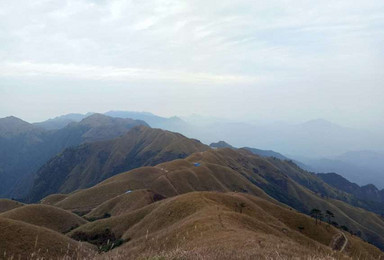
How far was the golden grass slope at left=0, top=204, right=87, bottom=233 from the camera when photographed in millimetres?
77500

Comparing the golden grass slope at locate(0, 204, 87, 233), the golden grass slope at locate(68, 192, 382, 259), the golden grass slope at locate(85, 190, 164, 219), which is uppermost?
the golden grass slope at locate(68, 192, 382, 259)

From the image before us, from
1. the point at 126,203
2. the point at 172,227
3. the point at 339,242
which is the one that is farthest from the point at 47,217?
the point at 339,242

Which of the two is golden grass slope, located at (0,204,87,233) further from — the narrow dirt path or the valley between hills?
the narrow dirt path

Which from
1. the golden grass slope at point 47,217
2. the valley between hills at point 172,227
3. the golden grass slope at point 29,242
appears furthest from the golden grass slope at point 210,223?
the golden grass slope at point 29,242

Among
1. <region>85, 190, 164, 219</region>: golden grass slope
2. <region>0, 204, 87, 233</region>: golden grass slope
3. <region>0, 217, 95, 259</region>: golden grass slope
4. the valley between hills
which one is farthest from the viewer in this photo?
<region>85, 190, 164, 219</region>: golden grass slope

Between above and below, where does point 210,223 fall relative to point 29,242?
above

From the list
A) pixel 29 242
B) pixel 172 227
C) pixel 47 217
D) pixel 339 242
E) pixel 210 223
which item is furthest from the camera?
pixel 47 217

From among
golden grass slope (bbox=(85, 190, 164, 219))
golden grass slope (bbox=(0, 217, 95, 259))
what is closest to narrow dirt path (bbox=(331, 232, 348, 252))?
golden grass slope (bbox=(85, 190, 164, 219))

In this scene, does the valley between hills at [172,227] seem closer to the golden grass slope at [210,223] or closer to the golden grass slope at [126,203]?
the golden grass slope at [210,223]

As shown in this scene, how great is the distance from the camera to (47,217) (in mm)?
80500

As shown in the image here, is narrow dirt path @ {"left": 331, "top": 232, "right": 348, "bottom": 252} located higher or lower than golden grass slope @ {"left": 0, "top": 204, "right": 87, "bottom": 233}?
lower

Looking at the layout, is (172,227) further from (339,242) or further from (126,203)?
(126,203)

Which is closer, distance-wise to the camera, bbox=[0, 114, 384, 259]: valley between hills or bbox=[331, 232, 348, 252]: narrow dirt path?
bbox=[0, 114, 384, 259]: valley between hills

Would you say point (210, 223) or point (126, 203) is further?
point (126, 203)
